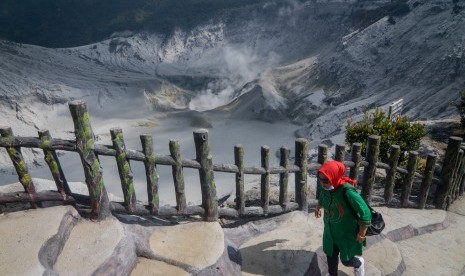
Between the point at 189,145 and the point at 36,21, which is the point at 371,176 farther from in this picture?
the point at 36,21

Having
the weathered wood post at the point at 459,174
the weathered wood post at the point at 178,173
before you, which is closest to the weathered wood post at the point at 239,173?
the weathered wood post at the point at 178,173

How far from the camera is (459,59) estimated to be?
63.2ft

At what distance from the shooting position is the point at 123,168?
13.4 ft

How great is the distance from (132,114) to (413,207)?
22.4m

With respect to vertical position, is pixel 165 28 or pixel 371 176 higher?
pixel 165 28

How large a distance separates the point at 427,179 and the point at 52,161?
5852mm

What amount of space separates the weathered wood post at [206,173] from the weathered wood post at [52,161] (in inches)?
63.6

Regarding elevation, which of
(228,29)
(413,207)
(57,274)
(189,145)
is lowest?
(189,145)

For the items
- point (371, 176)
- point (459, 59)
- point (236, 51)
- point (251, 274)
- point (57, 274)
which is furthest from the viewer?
point (236, 51)

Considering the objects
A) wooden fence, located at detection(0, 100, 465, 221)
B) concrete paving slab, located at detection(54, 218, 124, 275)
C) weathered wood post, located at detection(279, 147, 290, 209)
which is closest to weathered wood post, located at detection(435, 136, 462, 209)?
wooden fence, located at detection(0, 100, 465, 221)

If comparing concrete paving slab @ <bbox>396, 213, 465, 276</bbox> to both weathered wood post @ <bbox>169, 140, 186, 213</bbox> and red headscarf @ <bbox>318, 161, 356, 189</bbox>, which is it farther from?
weathered wood post @ <bbox>169, 140, 186, 213</bbox>

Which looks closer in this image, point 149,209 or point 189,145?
point 149,209

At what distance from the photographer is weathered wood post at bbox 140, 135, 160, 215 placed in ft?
13.3

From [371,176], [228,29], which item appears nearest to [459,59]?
[371,176]
